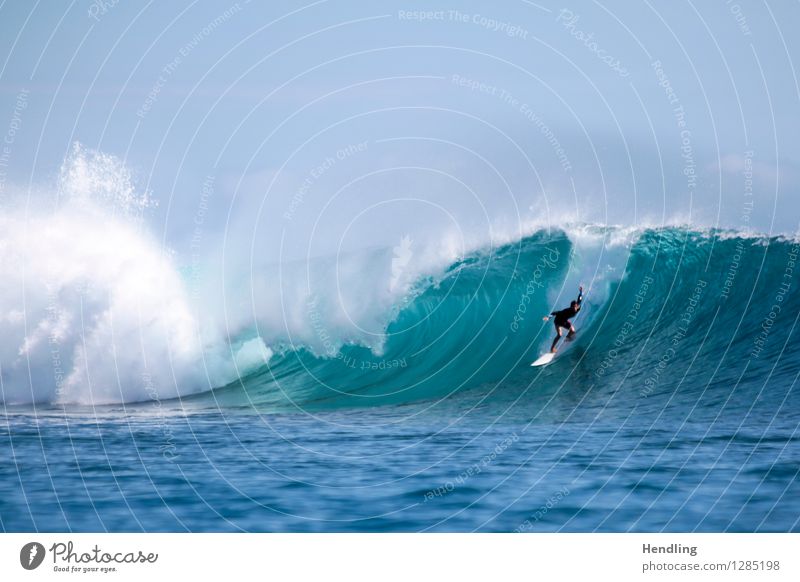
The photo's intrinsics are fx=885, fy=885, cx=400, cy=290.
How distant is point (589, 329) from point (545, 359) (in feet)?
5.28

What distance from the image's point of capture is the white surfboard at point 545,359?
17.3 m

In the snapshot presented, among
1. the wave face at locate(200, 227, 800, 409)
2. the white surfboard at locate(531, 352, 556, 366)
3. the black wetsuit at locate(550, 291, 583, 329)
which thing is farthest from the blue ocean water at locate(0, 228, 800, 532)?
the black wetsuit at locate(550, 291, 583, 329)

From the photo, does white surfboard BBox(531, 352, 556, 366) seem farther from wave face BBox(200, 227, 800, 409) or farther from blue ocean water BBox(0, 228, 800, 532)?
wave face BBox(200, 227, 800, 409)

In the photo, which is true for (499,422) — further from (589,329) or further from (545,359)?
(589,329)

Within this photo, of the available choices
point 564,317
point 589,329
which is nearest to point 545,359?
point 564,317

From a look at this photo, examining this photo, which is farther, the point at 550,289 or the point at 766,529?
the point at 550,289

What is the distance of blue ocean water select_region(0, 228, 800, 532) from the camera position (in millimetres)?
8906

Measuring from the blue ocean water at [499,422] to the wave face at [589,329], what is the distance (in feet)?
0.17

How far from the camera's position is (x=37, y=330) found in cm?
2034

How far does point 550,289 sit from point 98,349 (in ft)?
33.5

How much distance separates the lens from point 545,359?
17453 millimetres

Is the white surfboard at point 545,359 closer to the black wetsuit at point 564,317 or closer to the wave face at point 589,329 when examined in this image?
the wave face at point 589,329

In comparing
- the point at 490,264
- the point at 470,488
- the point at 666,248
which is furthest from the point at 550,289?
the point at 470,488
